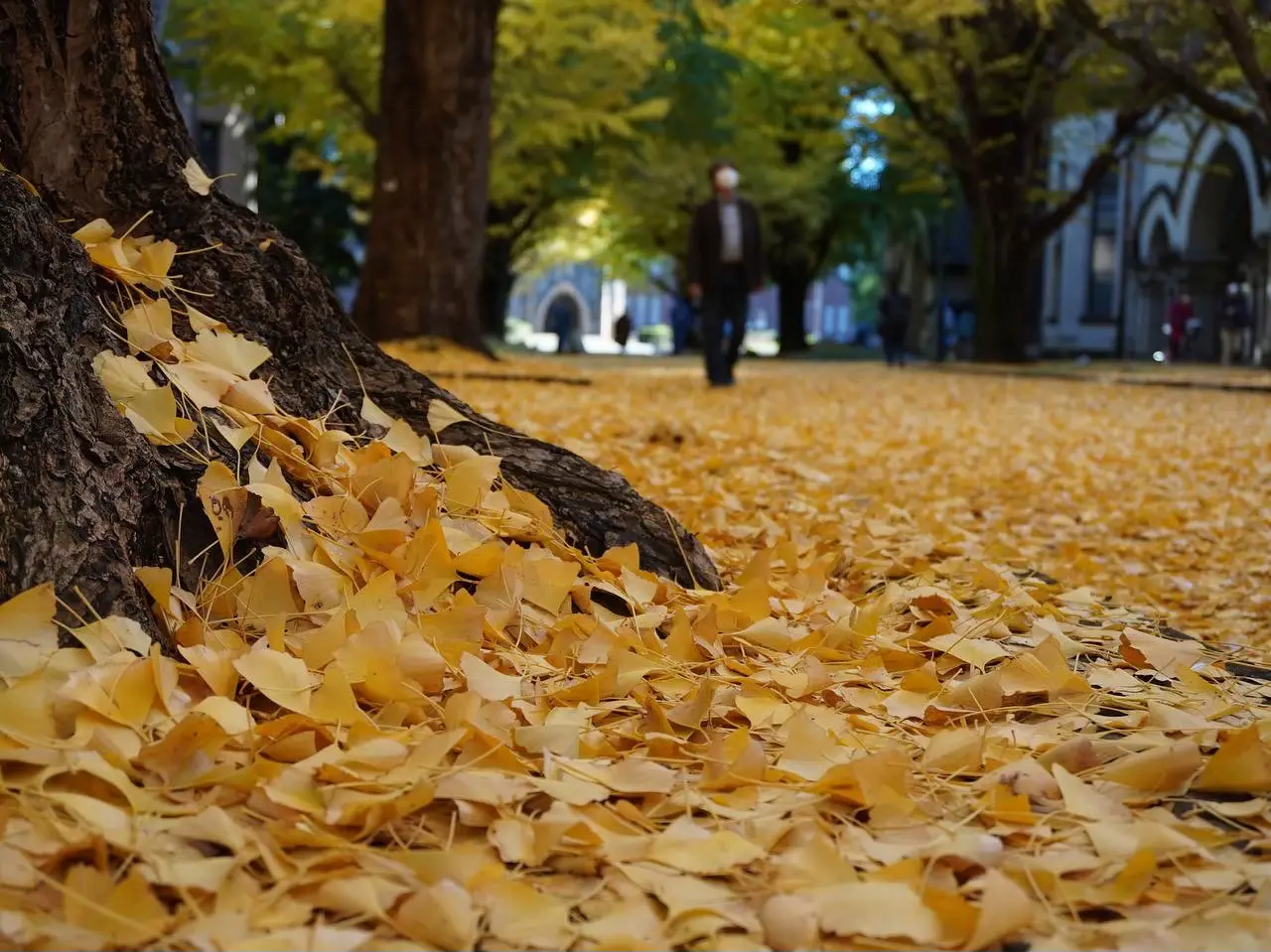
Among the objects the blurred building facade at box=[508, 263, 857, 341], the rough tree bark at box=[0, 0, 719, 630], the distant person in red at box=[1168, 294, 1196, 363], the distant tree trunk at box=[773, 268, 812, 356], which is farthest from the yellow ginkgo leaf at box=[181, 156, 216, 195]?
the blurred building facade at box=[508, 263, 857, 341]

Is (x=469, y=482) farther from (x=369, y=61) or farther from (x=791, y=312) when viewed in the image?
(x=791, y=312)

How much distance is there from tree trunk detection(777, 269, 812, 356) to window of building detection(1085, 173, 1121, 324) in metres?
9.17

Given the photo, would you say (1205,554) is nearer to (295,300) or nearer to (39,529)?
(295,300)

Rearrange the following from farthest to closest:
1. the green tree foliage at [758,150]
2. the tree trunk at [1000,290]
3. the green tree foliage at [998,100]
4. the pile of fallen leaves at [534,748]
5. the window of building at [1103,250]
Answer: the window of building at [1103,250] → the green tree foliage at [758,150] → the tree trunk at [1000,290] → the green tree foliage at [998,100] → the pile of fallen leaves at [534,748]

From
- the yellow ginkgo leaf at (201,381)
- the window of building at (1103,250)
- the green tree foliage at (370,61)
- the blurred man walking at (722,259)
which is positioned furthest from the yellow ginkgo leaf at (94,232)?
the window of building at (1103,250)

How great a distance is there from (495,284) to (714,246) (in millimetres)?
21613

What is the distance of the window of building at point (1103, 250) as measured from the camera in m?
40.5

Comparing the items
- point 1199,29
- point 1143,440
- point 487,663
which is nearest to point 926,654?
point 487,663

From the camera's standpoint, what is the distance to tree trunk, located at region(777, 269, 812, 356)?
36.3m

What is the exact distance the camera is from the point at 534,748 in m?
1.84

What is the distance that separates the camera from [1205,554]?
459cm

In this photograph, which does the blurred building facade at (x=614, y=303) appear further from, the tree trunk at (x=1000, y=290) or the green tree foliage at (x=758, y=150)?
the tree trunk at (x=1000, y=290)

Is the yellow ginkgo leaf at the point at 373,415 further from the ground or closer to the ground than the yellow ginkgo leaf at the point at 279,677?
further from the ground

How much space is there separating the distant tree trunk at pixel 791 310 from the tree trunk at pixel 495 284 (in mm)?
7270
